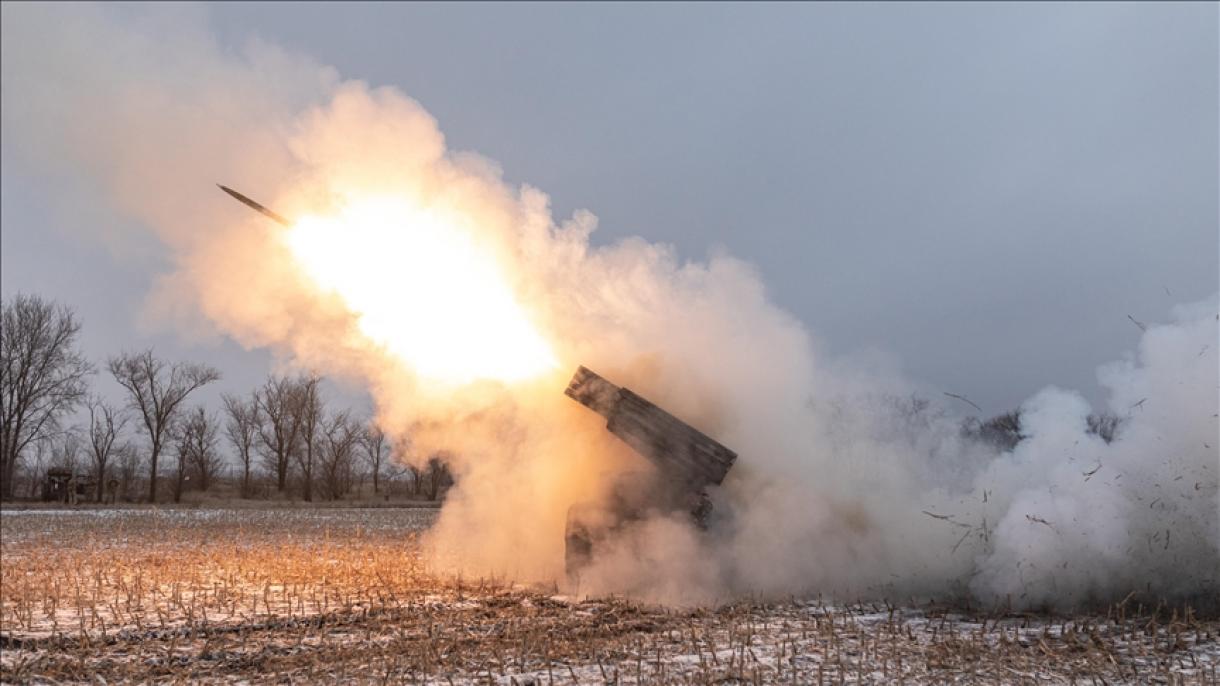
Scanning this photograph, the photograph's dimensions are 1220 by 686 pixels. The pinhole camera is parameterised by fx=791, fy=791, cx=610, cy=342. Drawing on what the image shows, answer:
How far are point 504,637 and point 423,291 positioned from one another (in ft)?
28.9

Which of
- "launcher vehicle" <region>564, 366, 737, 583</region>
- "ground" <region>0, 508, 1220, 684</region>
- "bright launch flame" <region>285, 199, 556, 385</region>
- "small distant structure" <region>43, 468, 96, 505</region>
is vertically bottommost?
"small distant structure" <region>43, 468, 96, 505</region>

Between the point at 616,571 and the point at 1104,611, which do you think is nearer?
the point at 1104,611

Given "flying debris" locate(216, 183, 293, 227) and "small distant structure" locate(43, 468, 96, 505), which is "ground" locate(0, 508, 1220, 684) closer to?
"flying debris" locate(216, 183, 293, 227)

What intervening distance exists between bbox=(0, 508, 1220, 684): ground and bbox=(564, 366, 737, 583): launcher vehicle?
111 cm

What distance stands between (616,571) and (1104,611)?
6.87 metres

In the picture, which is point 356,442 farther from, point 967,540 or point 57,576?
point 967,540

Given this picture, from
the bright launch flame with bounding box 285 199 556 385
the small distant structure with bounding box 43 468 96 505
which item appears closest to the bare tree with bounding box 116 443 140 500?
the small distant structure with bounding box 43 468 96 505

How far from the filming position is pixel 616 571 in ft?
41.5

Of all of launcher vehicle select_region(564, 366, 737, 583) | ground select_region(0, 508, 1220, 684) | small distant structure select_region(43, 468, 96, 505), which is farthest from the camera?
small distant structure select_region(43, 468, 96, 505)

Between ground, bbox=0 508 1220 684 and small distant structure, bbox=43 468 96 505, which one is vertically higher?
ground, bbox=0 508 1220 684

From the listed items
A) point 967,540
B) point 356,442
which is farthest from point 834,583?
point 356,442

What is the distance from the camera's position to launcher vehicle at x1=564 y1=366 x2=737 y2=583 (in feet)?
42.7

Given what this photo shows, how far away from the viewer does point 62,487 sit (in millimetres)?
52688

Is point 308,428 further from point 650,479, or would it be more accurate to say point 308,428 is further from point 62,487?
point 650,479
